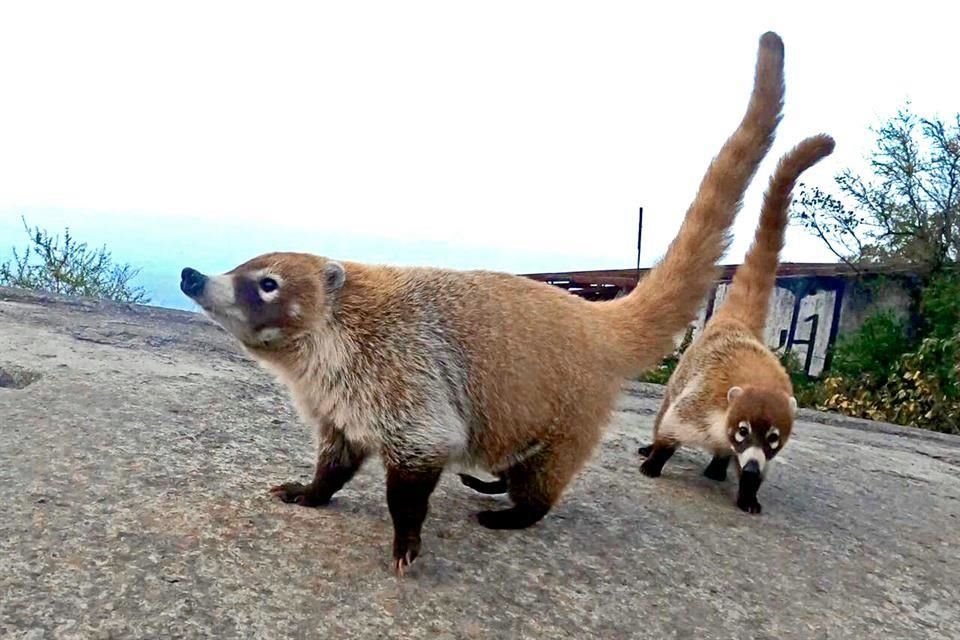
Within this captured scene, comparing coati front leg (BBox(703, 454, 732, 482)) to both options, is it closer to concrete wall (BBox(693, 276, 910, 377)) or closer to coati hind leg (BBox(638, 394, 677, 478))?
coati hind leg (BBox(638, 394, 677, 478))

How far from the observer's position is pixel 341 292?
310 cm

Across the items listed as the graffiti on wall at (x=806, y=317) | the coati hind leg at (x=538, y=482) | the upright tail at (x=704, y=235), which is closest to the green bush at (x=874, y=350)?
the graffiti on wall at (x=806, y=317)

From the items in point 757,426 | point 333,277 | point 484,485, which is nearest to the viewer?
point 333,277

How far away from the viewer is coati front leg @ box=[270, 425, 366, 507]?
3.13 metres

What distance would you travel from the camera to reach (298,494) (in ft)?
10.6

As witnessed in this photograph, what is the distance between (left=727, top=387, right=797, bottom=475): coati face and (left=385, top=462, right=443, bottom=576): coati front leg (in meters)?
2.01

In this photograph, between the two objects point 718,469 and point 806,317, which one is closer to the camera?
point 718,469

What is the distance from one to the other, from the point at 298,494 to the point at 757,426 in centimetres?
229

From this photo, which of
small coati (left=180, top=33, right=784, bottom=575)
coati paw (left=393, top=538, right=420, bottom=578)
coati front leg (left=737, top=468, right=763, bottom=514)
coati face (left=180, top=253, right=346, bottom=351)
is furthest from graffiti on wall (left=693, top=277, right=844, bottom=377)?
coati paw (left=393, top=538, right=420, bottom=578)

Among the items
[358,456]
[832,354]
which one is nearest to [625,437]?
[358,456]

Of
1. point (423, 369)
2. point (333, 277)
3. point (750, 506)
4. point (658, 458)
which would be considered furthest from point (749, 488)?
point (333, 277)

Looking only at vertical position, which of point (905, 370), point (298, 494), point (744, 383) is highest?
point (744, 383)

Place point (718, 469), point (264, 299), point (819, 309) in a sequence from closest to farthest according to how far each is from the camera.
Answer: point (264, 299), point (718, 469), point (819, 309)

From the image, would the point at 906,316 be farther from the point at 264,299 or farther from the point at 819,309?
the point at 264,299
